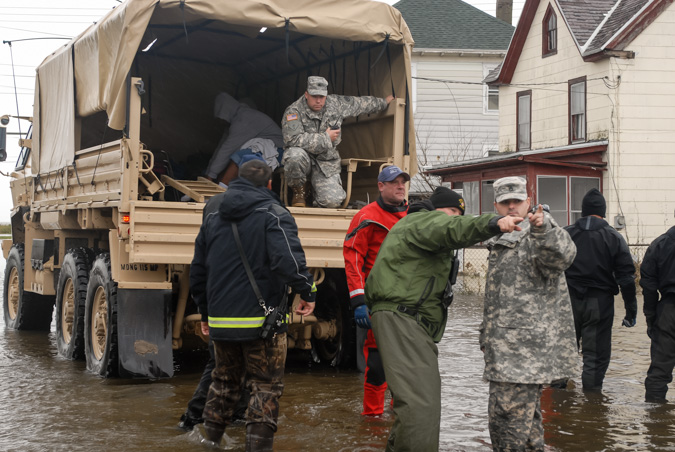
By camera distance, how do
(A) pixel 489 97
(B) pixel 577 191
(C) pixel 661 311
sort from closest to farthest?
(C) pixel 661 311 < (B) pixel 577 191 < (A) pixel 489 97

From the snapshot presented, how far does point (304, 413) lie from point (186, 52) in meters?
5.70

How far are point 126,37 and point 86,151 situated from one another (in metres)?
1.76

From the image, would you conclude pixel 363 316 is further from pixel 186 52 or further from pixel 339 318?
pixel 186 52

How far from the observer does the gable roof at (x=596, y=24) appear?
→ 888 inches

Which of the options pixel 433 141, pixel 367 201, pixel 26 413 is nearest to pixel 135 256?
pixel 26 413

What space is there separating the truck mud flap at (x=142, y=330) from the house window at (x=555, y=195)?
17.4 meters

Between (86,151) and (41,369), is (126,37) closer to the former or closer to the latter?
(86,151)

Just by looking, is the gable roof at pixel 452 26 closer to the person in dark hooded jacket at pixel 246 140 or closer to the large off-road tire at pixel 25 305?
the large off-road tire at pixel 25 305

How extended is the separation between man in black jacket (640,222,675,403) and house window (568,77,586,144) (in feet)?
53.8

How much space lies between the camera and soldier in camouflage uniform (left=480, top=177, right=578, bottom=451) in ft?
17.1

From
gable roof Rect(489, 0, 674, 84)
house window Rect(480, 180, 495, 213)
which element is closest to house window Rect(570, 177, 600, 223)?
house window Rect(480, 180, 495, 213)

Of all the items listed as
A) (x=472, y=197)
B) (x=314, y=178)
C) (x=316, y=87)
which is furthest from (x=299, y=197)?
(x=472, y=197)

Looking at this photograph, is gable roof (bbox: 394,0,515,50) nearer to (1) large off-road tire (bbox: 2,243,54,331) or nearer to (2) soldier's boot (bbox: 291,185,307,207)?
(1) large off-road tire (bbox: 2,243,54,331)

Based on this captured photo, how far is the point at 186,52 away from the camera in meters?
11.6
